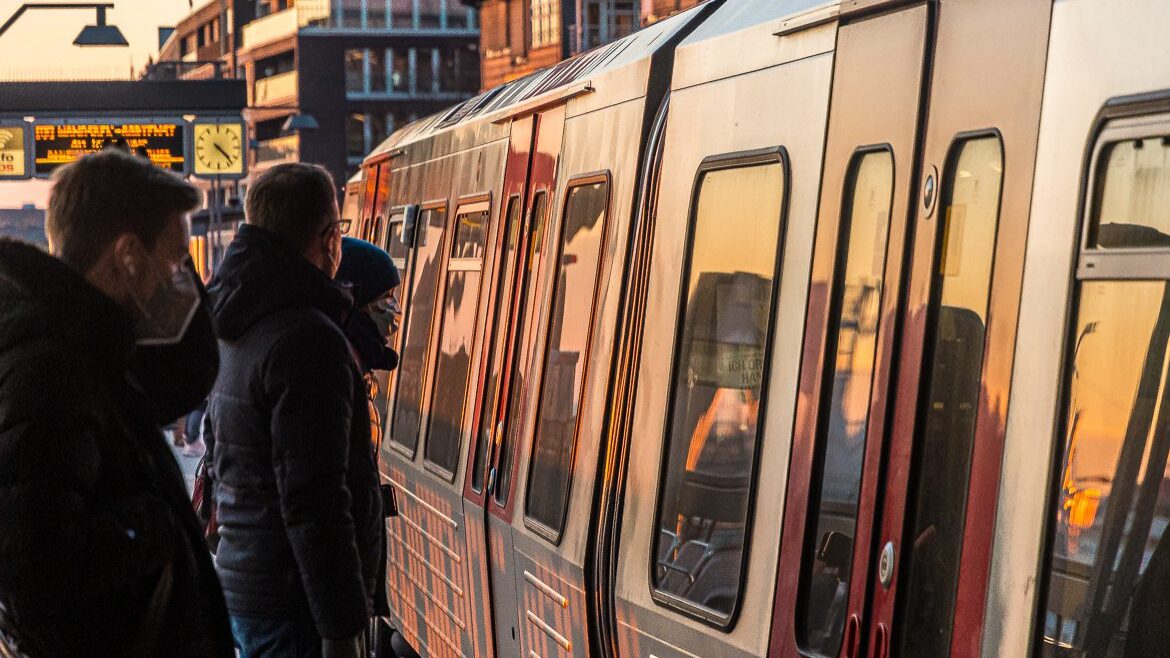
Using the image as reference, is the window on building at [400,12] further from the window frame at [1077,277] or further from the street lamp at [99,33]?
the window frame at [1077,277]

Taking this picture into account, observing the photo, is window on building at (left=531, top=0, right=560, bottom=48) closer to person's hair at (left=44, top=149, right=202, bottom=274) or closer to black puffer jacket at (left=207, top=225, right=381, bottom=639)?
black puffer jacket at (left=207, top=225, right=381, bottom=639)

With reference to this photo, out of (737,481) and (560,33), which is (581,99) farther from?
(560,33)

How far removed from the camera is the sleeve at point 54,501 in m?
2.89

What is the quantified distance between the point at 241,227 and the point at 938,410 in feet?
6.07

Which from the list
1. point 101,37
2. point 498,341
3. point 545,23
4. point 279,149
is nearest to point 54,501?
point 498,341

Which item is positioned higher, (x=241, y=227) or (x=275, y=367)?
(x=241, y=227)

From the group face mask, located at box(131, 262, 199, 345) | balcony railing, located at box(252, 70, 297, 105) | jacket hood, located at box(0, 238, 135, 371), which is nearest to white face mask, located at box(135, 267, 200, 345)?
face mask, located at box(131, 262, 199, 345)

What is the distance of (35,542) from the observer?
289 cm

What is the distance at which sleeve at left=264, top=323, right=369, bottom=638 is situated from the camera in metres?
4.36

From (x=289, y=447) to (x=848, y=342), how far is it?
50.5 inches

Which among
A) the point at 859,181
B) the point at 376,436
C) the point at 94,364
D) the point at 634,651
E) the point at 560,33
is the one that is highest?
the point at 560,33

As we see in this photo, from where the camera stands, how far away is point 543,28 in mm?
41688

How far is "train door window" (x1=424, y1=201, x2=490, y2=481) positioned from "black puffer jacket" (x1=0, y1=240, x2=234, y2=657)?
473 centimetres

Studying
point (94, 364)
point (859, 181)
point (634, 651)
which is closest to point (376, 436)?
point (634, 651)
